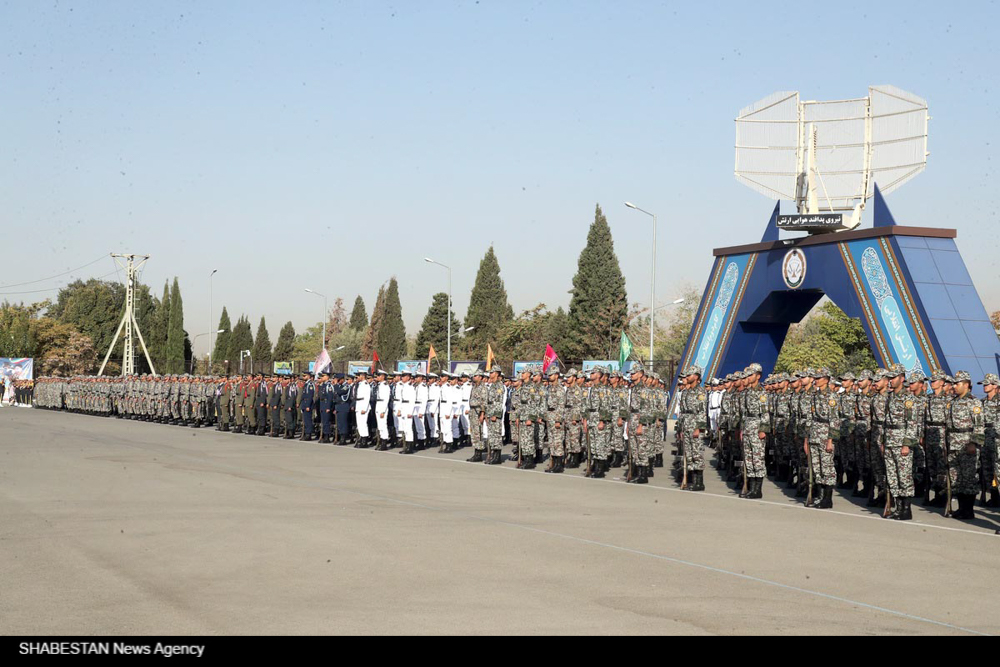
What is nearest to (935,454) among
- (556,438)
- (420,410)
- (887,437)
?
(887,437)

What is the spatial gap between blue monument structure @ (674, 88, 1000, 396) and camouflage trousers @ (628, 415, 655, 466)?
7.89 metres

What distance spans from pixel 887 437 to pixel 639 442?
4.57 m

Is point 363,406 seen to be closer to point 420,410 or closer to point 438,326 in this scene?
point 420,410

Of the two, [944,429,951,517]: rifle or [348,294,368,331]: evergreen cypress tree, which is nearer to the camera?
[944,429,951,517]: rifle

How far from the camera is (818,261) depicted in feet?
79.6

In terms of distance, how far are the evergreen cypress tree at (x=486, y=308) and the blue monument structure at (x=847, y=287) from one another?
42.0m

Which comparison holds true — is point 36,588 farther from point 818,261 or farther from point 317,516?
point 818,261

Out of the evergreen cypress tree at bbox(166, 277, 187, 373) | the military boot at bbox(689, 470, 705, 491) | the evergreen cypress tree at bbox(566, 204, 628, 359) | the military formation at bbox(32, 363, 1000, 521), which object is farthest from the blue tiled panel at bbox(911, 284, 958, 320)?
the evergreen cypress tree at bbox(166, 277, 187, 373)

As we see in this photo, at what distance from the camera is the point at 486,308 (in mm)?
70875

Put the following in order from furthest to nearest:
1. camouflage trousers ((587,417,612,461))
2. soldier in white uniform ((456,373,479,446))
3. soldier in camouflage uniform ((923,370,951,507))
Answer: soldier in white uniform ((456,373,479,446)) → camouflage trousers ((587,417,612,461)) → soldier in camouflage uniform ((923,370,951,507))

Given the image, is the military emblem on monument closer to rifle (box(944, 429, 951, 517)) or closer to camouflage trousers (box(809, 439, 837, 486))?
camouflage trousers (box(809, 439, 837, 486))

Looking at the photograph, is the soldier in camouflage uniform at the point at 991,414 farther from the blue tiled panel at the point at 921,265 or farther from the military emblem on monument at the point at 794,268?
the military emblem on monument at the point at 794,268

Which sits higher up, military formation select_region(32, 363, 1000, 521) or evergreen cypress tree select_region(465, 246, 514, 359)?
evergreen cypress tree select_region(465, 246, 514, 359)

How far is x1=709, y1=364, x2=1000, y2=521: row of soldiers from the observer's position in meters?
12.0
